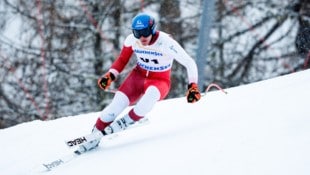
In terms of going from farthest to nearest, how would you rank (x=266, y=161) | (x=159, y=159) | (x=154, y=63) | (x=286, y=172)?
(x=154, y=63) < (x=159, y=159) < (x=266, y=161) < (x=286, y=172)

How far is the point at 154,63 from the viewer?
5020 mm

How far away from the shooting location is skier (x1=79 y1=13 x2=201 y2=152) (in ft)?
15.6

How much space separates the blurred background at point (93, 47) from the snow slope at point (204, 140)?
644cm

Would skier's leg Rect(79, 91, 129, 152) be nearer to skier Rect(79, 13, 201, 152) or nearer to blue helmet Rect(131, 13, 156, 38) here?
skier Rect(79, 13, 201, 152)

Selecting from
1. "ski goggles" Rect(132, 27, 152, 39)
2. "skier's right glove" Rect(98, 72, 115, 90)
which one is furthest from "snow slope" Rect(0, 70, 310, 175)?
"ski goggles" Rect(132, 27, 152, 39)

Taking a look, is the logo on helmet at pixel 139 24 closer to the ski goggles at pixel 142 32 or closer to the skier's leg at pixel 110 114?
the ski goggles at pixel 142 32

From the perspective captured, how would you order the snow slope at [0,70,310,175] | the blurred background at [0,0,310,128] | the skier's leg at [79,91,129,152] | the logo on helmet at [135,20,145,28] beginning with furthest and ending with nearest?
the blurred background at [0,0,310,128]
the skier's leg at [79,91,129,152]
the logo on helmet at [135,20,145,28]
the snow slope at [0,70,310,175]

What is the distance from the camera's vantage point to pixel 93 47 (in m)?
13.6

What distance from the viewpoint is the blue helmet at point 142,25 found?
15.5 ft

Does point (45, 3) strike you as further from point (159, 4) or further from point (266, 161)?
point (266, 161)

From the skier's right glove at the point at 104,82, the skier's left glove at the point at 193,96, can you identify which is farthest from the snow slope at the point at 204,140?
the skier's right glove at the point at 104,82

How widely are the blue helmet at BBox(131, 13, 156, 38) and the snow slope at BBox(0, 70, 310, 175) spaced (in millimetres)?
894

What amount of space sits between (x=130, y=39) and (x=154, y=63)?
1.07 ft

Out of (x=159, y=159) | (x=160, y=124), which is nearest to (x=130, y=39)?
(x=160, y=124)
